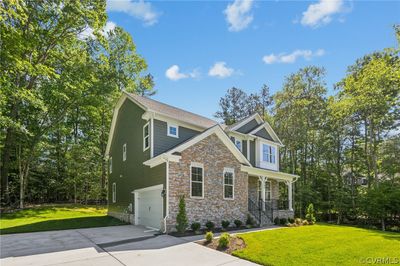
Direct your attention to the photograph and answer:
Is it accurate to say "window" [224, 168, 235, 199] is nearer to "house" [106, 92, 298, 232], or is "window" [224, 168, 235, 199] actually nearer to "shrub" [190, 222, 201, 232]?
"house" [106, 92, 298, 232]

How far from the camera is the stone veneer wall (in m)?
13.4

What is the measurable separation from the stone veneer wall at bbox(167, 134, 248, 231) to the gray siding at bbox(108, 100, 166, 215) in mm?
879

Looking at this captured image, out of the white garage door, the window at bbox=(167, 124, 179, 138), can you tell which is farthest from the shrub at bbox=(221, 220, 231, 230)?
the window at bbox=(167, 124, 179, 138)

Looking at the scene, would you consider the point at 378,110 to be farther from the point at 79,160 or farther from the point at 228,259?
the point at 79,160

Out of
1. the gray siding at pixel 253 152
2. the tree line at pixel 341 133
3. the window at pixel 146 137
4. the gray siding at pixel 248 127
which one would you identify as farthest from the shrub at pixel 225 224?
the tree line at pixel 341 133

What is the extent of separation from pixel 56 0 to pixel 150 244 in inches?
671

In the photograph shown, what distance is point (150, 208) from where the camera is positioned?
15.1 metres

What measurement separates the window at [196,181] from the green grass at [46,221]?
6.00m

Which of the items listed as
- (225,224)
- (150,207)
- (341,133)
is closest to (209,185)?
(225,224)

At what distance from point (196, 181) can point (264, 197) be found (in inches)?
258

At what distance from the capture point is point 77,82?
905 inches

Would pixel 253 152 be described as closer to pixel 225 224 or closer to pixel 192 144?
pixel 225 224

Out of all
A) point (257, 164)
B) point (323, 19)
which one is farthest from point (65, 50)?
point (323, 19)

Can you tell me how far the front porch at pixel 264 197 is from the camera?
17656 mm
